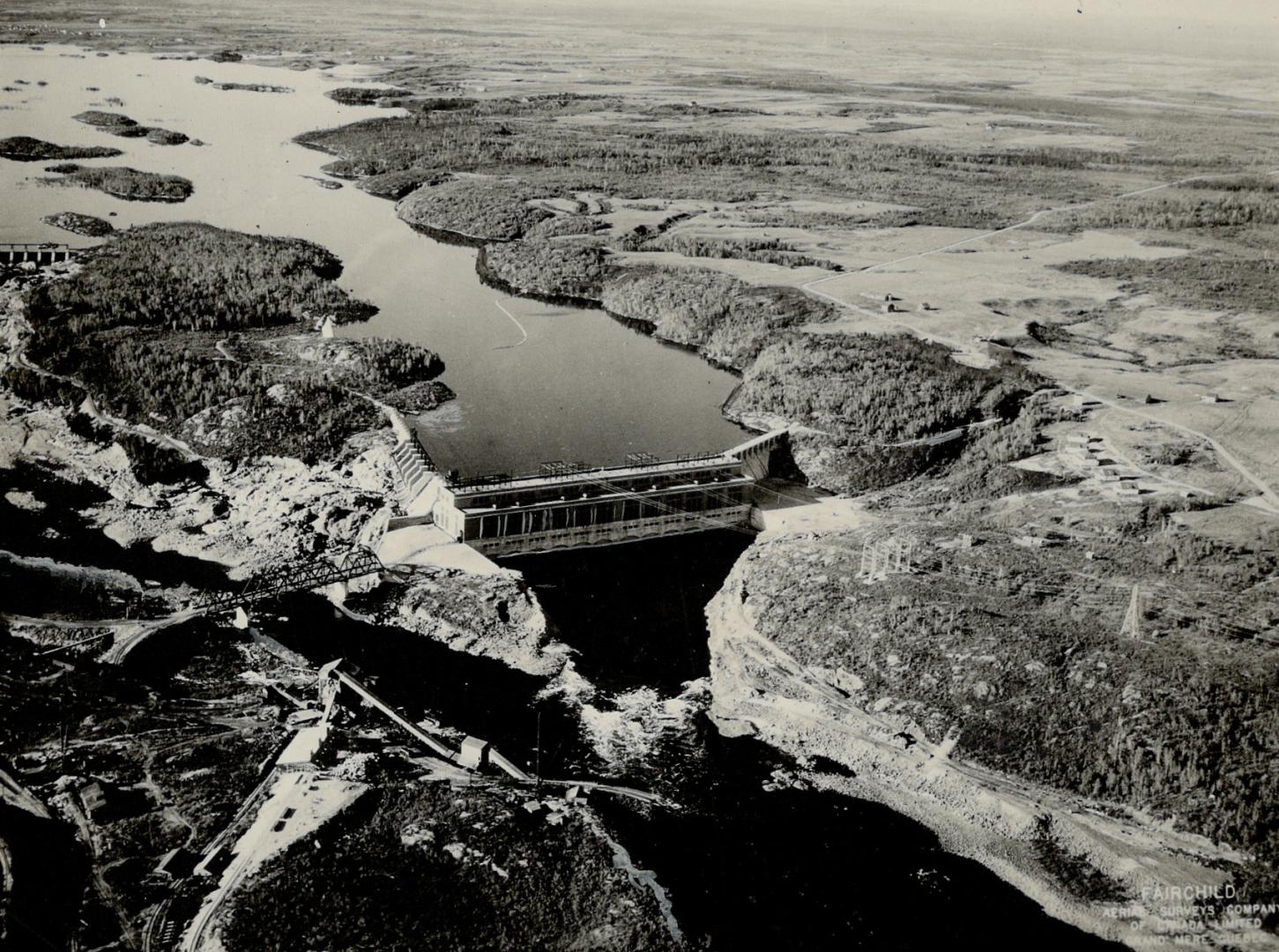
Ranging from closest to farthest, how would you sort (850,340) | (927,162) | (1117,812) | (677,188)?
(1117,812), (850,340), (677,188), (927,162)

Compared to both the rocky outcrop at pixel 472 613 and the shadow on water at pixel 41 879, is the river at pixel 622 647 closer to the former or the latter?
the rocky outcrop at pixel 472 613

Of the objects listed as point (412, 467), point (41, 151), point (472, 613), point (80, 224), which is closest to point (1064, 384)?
point (412, 467)

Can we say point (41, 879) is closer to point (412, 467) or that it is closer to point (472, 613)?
point (472, 613)

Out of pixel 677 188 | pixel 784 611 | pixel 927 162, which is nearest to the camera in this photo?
pixel 784 611

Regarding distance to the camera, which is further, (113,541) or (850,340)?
(850,340)

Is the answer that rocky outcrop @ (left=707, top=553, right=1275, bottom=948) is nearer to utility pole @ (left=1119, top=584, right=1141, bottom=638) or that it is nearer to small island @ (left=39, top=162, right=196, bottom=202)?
utility pole @ (left=1119, top=584, right=1141, bottom=638)

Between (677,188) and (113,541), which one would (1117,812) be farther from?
(677,188)

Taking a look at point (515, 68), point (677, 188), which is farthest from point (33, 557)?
point (515, 68)

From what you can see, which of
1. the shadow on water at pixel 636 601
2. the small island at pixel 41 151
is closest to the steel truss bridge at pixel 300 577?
the shadow on water at pixel 636 601
